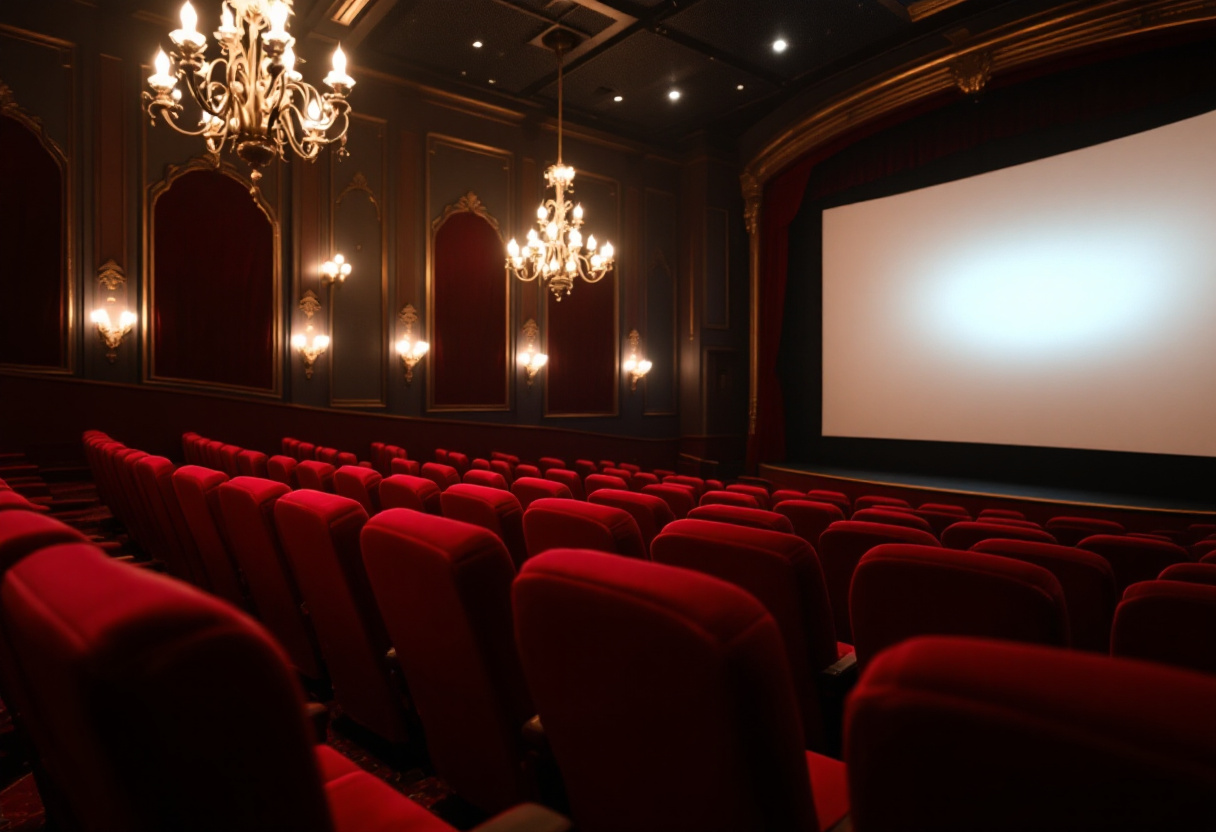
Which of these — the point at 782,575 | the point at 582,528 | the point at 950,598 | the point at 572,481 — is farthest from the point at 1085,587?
the point at 572,481

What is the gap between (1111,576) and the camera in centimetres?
144

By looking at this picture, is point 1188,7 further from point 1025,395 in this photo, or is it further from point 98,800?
point 98,800

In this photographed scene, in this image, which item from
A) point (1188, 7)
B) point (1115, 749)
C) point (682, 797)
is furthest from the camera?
point (1188, 7)

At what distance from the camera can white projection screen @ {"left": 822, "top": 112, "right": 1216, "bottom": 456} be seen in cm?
555

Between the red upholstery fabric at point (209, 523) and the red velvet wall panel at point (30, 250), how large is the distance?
4390 mm

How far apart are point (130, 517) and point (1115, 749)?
385 cm

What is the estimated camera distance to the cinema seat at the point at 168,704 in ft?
1.46

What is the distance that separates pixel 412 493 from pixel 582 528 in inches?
35.1

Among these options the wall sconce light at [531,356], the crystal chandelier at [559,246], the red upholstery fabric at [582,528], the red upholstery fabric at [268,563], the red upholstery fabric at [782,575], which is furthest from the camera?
the wall sconce light at [531,356]

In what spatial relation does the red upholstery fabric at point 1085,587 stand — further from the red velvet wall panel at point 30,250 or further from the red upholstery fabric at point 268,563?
the red velvet wall panel at point 30,250

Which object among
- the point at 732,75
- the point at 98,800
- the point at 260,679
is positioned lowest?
the point at 98,800

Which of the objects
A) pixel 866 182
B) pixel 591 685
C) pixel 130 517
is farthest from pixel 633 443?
pixel 591 685

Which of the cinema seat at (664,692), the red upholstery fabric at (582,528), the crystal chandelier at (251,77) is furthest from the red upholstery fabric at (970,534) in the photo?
the crystal chandelier at (251,77)

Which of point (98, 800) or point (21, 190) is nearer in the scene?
point (98, 800)
